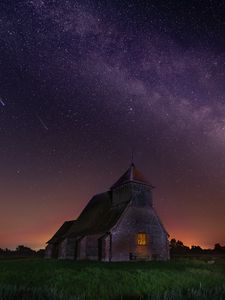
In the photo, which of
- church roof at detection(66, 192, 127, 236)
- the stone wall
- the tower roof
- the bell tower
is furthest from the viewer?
the tower roof

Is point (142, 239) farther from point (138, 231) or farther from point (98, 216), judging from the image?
point (98, 216)

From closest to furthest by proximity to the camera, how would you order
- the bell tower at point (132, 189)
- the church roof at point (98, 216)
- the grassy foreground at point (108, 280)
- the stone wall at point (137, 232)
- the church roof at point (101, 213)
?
the grassy foreground at point (108, 280), the stone wall at point (137, 232), the church roof at point (98, 216), the church roof at point (101, 213), the bell tower at point (132, 189)

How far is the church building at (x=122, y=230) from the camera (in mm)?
37938

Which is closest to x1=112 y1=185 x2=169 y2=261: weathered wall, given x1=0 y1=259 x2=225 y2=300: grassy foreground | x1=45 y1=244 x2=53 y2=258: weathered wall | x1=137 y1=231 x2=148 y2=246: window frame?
x1=137 y1=231 x2=148 y2=246: window frame

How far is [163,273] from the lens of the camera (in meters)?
25.1

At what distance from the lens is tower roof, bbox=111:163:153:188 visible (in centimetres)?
4300

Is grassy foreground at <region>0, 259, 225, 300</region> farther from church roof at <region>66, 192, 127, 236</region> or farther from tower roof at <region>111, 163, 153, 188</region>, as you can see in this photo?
tower roof at <region>111, 163, 153, 188</region>

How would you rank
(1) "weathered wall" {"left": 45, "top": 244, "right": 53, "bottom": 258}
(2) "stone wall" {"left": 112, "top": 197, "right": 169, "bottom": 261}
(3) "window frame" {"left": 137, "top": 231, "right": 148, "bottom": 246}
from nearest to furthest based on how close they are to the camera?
(2) "stone wall" {"left": 112, "top": 197, "right": 169, "bottom": 261}, (3) "window frame" {"left": 137, "top": 231, "right": 148, "bottom": 246}, (1) "weathered wall" {"left": 45, "top": 244, "right": 53, "bottom": 258}

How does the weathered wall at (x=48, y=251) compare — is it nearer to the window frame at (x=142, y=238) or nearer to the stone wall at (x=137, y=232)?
the stone wall at (x=137, y=232)

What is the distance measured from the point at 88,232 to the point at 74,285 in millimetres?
21358

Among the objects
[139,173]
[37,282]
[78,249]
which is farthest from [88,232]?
[37,282]

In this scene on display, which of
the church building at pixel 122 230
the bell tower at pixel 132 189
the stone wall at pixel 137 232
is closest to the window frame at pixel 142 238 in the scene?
the church building at pixel 122 230

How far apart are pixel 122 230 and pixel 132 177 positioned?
7.79m

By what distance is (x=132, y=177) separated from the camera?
42.9 m
